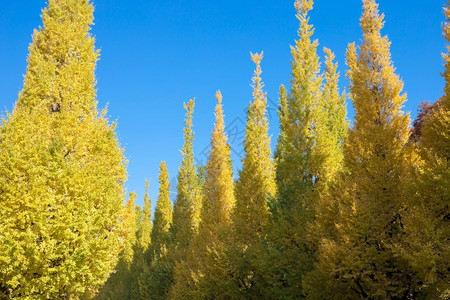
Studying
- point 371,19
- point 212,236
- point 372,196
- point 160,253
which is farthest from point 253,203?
point 160,253

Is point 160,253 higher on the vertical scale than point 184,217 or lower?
lower

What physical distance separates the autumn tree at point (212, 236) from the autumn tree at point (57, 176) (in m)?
7.73

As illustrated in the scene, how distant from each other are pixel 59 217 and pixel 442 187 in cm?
1248

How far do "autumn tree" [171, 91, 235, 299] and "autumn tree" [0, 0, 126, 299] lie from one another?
304 inches

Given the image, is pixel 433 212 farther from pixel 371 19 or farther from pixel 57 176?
pixel 57 176

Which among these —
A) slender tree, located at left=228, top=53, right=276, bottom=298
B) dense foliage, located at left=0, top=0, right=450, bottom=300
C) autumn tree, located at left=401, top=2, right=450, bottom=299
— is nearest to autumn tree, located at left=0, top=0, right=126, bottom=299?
dense foliage, located at left=0, top=0, right=450, bottom=300

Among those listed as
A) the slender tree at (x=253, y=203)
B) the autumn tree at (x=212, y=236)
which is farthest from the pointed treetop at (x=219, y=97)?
the slender tree at (x=253, y=203)

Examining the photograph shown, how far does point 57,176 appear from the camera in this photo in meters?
12.6

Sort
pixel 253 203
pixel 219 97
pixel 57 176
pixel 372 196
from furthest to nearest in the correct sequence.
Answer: pixel 219 97 → pixel 253 203 → pixel 372 196 → pixel 57 176

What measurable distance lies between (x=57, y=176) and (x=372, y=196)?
11.8 meters

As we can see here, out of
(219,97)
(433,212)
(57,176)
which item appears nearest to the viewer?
(433,212)

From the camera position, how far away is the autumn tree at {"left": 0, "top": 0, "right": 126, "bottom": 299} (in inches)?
459

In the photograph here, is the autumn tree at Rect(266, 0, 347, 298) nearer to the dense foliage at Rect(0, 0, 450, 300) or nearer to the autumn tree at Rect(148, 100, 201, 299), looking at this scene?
the dense foliage at Rect(0, 0, 450, 300)

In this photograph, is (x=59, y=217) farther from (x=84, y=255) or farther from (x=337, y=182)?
(x=337, y=182)
